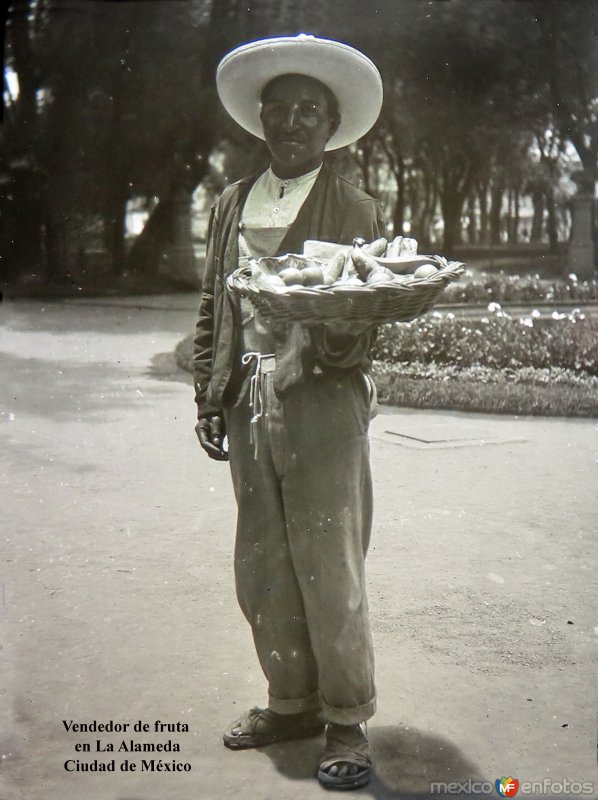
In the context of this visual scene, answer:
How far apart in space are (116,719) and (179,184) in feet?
8.14

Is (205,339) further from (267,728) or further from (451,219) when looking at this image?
(451,219)

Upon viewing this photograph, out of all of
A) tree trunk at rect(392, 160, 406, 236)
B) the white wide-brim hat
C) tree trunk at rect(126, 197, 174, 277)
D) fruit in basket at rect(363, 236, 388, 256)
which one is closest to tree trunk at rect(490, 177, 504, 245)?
tree trunk at rect(392, 160, 406, 236)

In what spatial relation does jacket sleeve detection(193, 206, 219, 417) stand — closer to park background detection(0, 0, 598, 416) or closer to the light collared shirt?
the light collared shirt

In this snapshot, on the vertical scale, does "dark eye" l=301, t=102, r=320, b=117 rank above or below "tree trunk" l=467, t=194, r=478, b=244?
above

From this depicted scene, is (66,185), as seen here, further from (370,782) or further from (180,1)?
(370,782)

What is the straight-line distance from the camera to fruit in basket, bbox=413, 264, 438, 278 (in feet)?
8.17

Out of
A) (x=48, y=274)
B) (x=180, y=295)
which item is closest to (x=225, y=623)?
(x=48, y=274)

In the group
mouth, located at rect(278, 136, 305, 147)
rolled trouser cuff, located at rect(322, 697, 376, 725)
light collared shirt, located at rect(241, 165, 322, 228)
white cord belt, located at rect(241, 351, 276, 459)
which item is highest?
mouth, located at rect(278, 136, 305, 147)

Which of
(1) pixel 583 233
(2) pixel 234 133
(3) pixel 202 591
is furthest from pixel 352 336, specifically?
(1) pixel 583 233

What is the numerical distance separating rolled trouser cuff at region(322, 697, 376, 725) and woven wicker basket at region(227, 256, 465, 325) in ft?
4.05

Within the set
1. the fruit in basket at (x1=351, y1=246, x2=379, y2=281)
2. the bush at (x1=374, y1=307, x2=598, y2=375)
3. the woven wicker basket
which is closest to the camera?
the woven wicker basket

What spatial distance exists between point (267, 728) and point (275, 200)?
1766mm

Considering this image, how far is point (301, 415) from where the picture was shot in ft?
9.27

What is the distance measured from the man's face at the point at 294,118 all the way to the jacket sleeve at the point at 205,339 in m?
0.38
